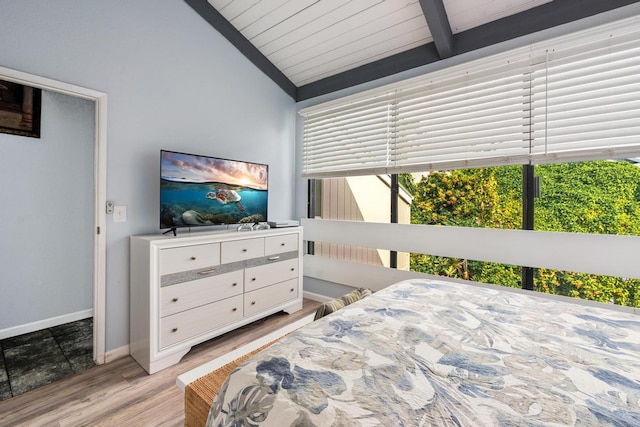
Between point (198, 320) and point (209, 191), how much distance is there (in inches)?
41.5

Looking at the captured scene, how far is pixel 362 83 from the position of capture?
10.1 ft

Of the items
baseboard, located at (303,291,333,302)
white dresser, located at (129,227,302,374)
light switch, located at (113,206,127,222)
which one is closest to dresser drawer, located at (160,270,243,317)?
white dresser, located at (129,227,302,374)

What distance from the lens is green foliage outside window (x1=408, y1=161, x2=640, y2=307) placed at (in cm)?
284

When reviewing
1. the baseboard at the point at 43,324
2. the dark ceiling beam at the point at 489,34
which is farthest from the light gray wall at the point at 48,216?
the dark ceiling beam at the point at 489,34

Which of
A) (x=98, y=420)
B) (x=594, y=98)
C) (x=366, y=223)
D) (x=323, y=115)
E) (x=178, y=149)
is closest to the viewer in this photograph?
(x=98, y=420)

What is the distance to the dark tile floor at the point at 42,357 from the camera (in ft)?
6.21

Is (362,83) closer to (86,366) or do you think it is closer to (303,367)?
(303,367)

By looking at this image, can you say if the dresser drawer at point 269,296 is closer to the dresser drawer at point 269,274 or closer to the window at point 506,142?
the dresser drawer at point 269,274

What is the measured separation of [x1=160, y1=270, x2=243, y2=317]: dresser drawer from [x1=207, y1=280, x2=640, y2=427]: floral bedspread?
138 cm

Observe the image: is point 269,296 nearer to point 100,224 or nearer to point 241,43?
point 100,224

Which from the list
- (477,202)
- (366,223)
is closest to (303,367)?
(366,223)

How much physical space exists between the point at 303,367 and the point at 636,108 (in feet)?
8.26

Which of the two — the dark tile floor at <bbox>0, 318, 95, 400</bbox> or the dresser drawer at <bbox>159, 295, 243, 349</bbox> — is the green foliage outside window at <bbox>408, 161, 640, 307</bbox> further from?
the dark tile floor at <bbox>0, 318, 95, 400</bbox>

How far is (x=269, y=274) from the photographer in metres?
2.79
